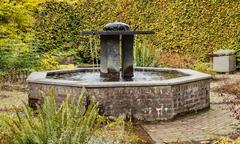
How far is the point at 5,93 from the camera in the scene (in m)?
12.6

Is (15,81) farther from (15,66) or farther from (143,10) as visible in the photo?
(143,10)

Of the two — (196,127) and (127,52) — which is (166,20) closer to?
(127,52)

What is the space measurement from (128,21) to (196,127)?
11.7 meters

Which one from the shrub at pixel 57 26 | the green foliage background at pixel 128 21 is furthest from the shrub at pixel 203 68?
the shrub at pixel 57 26

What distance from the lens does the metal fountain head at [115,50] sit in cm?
1047

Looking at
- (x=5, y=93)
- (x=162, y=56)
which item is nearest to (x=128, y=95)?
(x=5, y=93)

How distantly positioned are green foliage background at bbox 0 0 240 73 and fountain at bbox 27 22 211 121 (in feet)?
17.7

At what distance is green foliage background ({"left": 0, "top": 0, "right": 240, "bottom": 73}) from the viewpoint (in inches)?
641

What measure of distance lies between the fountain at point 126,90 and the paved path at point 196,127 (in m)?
0.25

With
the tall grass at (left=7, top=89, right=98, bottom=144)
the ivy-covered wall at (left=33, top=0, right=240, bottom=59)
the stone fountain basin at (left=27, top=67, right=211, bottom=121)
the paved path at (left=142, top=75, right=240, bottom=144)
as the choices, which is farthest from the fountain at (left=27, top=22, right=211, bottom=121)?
the ivy-covered wall at (left=33, top=0, right=240, bottom=59)

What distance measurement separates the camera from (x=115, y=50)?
414 inches

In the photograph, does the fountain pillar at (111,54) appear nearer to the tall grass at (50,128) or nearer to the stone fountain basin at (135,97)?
the stone fountain basin at (135,97)

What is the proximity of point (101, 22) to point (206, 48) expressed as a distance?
4784 mm

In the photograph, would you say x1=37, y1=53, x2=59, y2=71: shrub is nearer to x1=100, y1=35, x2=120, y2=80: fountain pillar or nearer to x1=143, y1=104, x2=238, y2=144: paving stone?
x1=100, y1=35, x2=120, y2=80: fountain pillar
